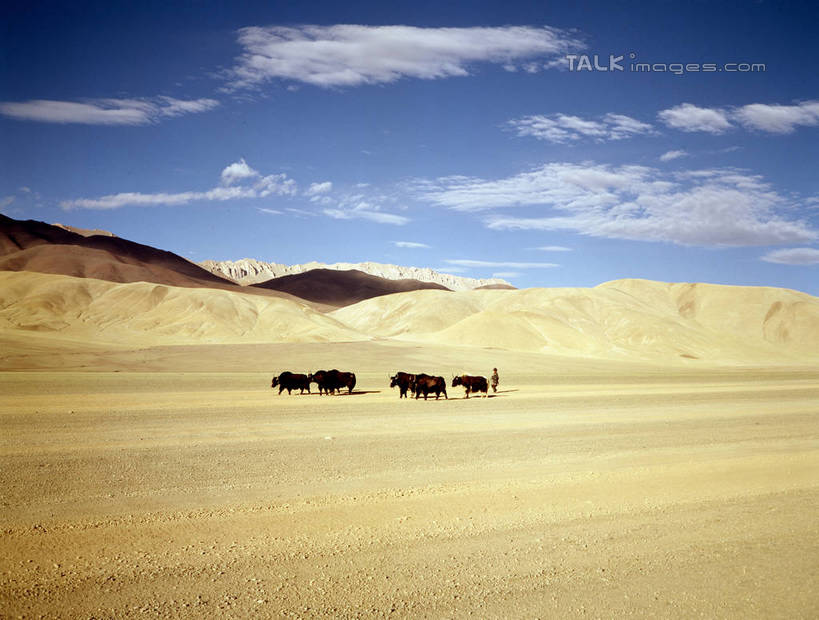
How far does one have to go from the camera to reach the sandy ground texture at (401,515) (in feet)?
24.7

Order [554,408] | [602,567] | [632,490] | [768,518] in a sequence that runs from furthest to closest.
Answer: [554,408], [632,490], [768,518], [602,567]

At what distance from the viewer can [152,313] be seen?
108188 mm

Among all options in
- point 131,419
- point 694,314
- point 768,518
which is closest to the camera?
point 768,518

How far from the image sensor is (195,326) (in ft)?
330

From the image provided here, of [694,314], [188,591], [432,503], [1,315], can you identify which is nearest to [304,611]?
[188,591]

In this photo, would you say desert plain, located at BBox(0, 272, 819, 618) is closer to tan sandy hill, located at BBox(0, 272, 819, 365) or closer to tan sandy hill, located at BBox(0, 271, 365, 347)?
tan sandy hill, located at BBox(0, 272, 819, 365)

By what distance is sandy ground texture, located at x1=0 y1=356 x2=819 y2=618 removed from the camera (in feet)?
24.7

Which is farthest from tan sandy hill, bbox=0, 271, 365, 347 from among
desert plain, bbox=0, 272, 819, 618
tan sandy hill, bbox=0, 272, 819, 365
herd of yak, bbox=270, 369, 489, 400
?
desert plain, bbox=0, 272, 819, 618

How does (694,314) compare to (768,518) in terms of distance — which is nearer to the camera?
(768,518)

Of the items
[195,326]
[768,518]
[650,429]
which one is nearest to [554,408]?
[650,429]

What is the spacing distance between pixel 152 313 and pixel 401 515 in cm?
10669

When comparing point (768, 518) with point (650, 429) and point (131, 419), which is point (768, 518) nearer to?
point (650, 429)

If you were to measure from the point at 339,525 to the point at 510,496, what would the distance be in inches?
142

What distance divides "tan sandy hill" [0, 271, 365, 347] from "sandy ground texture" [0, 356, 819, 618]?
7311cm
